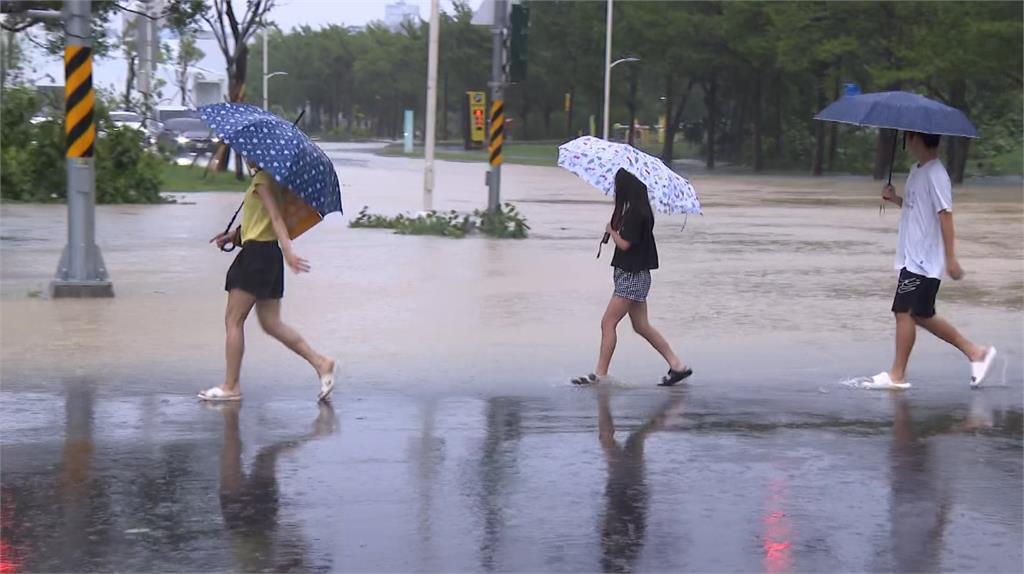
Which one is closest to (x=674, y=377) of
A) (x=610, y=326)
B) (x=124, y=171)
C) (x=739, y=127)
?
(x=610, y=326)

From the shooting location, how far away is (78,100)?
13.5m

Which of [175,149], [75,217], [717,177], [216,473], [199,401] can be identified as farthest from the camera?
[717,177]

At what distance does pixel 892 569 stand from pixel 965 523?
87 centimetres

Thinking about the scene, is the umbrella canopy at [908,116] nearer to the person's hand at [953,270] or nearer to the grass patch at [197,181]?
the person's hand at [953,270]

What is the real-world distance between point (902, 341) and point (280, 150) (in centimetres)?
434

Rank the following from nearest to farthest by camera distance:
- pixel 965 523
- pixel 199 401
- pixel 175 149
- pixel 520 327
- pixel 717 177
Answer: pixel 965 523, pixel 199 401, pixel 520 327, pixel 175 149, pixel 717 177

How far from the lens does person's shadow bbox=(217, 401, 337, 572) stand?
5.86m

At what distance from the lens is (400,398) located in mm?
9352

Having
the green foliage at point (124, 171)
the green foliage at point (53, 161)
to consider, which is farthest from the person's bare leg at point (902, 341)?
the green foliage at point (124, 171)

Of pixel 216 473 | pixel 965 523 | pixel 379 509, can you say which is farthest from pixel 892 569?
pixel 216 473

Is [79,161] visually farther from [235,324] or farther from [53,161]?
[53,161]

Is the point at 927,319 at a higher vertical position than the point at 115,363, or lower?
higher

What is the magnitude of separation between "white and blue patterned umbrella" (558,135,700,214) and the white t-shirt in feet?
4.70

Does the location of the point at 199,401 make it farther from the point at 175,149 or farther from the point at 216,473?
the point at 175,149
